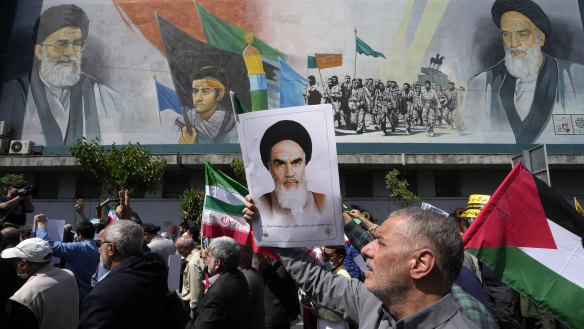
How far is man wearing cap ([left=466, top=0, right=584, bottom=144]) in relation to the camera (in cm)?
2633

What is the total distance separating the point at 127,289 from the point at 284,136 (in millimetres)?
1470

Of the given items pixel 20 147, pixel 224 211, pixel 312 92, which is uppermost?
pixel 312 92

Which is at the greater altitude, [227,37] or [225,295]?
[227,37]

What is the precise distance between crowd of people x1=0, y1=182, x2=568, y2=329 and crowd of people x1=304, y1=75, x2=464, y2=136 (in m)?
21.0

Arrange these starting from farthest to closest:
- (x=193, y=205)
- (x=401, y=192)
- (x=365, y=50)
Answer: (x=365, y=50) < (x=401, y=192) < (x=193, y=205)

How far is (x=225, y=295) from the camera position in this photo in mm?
3400

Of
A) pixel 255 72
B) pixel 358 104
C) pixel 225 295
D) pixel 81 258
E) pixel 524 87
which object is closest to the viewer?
pixel 225 295

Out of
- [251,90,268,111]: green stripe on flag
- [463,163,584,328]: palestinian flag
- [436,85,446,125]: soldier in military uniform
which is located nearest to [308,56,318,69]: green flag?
[251,90,268,111]: green stripe on flag

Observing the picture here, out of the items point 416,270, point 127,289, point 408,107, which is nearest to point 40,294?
point 127,289

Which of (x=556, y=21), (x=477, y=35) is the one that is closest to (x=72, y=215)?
(x=477, y=35)

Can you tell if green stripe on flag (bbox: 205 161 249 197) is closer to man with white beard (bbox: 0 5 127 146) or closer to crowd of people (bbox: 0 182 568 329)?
crowd of people (bbox: 0 182 568 329)

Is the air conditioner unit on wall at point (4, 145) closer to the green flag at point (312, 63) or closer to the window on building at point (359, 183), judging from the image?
the green flag at point (312, 63)

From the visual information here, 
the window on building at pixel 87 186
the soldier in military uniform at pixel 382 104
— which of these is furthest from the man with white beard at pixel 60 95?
the soldier in military uniform at pixel 382 104

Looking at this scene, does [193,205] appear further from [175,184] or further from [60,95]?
[60,95]
